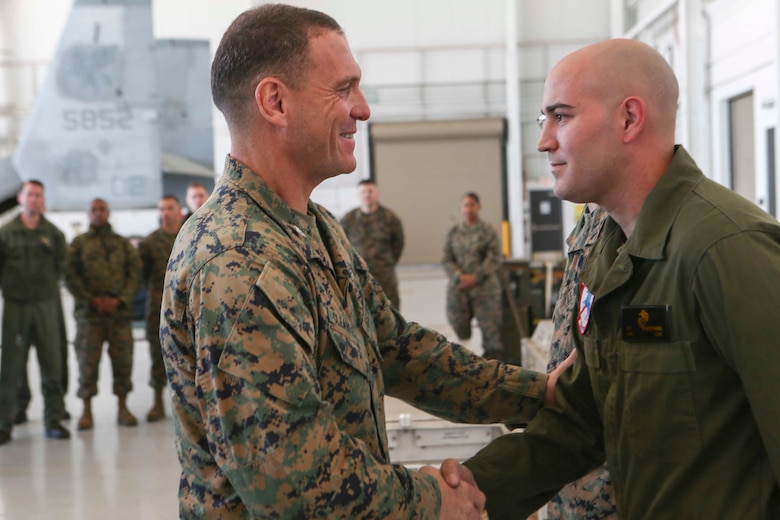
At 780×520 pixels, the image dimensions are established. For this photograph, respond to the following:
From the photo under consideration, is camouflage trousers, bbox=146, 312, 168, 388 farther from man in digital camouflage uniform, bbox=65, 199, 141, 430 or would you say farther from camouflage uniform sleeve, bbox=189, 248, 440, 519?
camouflage uniform sleeve, bbox=189, 248, 440, 519

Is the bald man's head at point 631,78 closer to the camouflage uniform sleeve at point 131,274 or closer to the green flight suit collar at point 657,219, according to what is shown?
the green flight suit collar at point 657,219

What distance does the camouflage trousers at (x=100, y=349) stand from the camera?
6.93 m

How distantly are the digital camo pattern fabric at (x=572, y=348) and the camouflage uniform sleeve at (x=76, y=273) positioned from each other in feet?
17.4

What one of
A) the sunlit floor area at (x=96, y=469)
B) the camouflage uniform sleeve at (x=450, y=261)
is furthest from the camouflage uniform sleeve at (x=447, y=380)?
the camouflage uniform sleeve at (x=450, y=261)

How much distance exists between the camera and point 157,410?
7258 millimetres

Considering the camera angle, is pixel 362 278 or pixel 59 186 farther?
pixel 59 186

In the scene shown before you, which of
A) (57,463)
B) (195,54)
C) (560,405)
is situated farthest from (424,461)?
(195,54)

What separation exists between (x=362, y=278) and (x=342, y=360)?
415 mm

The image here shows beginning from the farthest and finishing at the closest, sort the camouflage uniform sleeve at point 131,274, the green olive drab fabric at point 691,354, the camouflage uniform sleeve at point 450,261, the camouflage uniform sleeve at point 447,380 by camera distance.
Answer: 1. the camouflage uniform sleeve at point 450,261
2. the camouflage uniform sleeve at point 131,274
3. the camouflage uniform sleeve at point 447,380
4. the green olive drab fabric at point 691,354

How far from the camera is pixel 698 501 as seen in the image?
1414 mm

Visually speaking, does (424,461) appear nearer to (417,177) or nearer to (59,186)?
(59,186)

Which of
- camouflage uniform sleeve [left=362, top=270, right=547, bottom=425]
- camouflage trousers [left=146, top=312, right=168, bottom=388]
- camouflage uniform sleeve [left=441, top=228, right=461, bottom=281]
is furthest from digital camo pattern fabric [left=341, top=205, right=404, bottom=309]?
camouflage uniform sleeve [left=362, top=270, right=547, bottom=425]

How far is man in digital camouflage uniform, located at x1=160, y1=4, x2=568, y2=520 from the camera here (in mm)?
1285

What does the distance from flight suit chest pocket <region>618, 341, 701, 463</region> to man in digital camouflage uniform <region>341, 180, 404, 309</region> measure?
286 inches
